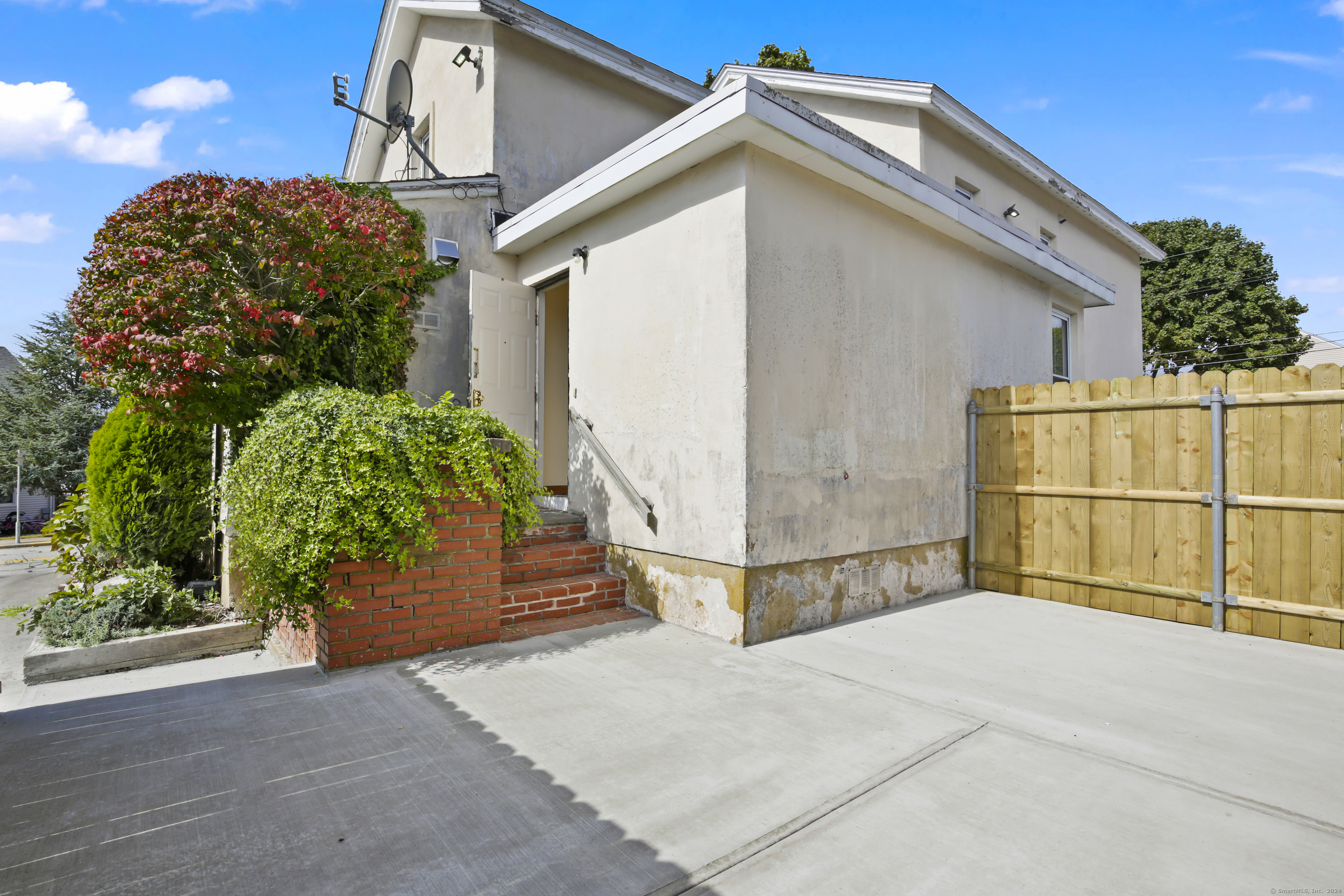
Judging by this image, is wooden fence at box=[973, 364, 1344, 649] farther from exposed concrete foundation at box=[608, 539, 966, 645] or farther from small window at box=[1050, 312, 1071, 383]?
small window at box=[1050, 312, 1071, 383]

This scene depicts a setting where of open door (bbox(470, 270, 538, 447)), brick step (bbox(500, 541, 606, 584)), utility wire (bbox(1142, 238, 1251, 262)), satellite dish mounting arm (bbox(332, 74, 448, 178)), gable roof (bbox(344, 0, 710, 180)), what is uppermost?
utility wire (bbox(1142, 238, 1251, 262))

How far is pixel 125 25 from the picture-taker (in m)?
6.60

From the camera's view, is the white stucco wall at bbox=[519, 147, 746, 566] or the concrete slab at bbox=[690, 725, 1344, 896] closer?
the concrete slab at bbox=[690, 725, 1344, 896]

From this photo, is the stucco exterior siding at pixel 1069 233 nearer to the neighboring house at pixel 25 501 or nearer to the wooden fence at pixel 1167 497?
the wooden fence at pixel 1167 497

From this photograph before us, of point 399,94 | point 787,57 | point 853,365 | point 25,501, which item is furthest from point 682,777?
point 25,501

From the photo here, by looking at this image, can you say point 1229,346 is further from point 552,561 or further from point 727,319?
point 552,561

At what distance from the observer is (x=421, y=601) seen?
3.87m

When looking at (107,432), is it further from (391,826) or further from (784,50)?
(784,50)

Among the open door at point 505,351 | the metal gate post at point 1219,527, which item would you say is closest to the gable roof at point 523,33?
the open door at point 505,351

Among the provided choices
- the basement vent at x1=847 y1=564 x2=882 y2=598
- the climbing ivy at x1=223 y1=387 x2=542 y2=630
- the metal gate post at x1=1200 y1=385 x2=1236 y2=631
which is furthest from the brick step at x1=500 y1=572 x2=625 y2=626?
the metal gate post at x1=1200 y1=385 x2=1236 y2=631

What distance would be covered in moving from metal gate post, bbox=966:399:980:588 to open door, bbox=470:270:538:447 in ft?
14.9

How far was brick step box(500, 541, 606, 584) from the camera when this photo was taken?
4.86 meters

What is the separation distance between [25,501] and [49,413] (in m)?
5.26

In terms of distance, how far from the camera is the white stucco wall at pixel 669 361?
14.3ft
